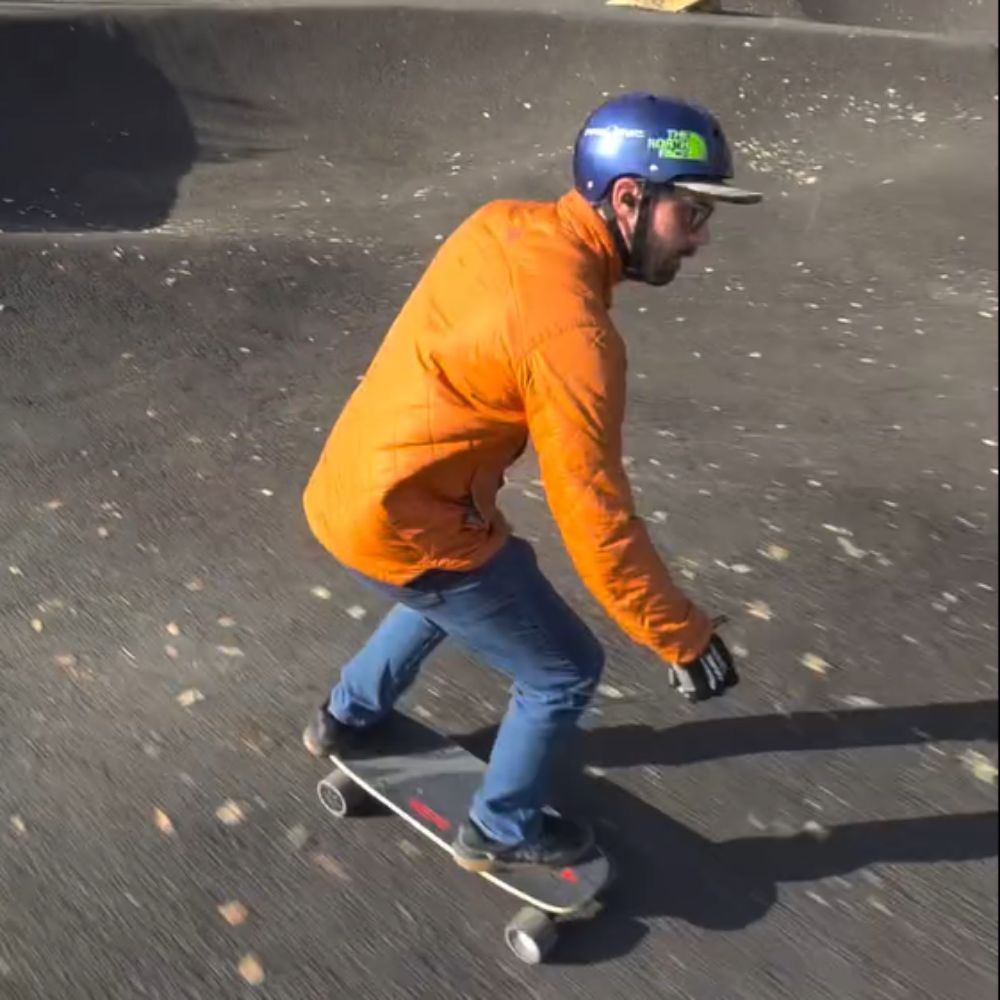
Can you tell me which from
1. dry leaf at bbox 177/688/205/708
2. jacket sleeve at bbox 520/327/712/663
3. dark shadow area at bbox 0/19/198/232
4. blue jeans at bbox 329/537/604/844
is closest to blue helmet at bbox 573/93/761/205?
jacket sleeve at bbox 520/327/712/663

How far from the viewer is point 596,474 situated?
2441 mm

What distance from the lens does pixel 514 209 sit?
2.71m

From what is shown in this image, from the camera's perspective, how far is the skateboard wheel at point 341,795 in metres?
3.59

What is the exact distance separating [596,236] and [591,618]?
7.25 feet

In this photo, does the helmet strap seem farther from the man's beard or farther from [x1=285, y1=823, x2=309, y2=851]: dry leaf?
[x1=285, y1=823, x2=309, y2=851]: dry leaf

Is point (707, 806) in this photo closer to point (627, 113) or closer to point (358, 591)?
point (358, 591)

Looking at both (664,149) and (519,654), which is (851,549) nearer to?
(519,654)

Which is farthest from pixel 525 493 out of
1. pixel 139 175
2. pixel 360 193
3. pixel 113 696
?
pixel 139 175

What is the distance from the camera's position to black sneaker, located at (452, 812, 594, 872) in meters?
3.25

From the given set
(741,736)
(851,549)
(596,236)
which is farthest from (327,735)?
(851,549)

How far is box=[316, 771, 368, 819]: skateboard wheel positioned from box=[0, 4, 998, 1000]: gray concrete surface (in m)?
0.07

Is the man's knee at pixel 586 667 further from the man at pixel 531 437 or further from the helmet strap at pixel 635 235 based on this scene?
the helmet strap at pixel 635 235

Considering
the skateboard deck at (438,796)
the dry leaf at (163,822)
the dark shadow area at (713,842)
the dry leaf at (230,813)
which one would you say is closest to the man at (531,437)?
the skateboard deck at (438,796)

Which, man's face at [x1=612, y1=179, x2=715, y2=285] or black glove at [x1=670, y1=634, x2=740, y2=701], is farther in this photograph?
black glove at [x1=670, y1=634, x2=740, y2=701]
